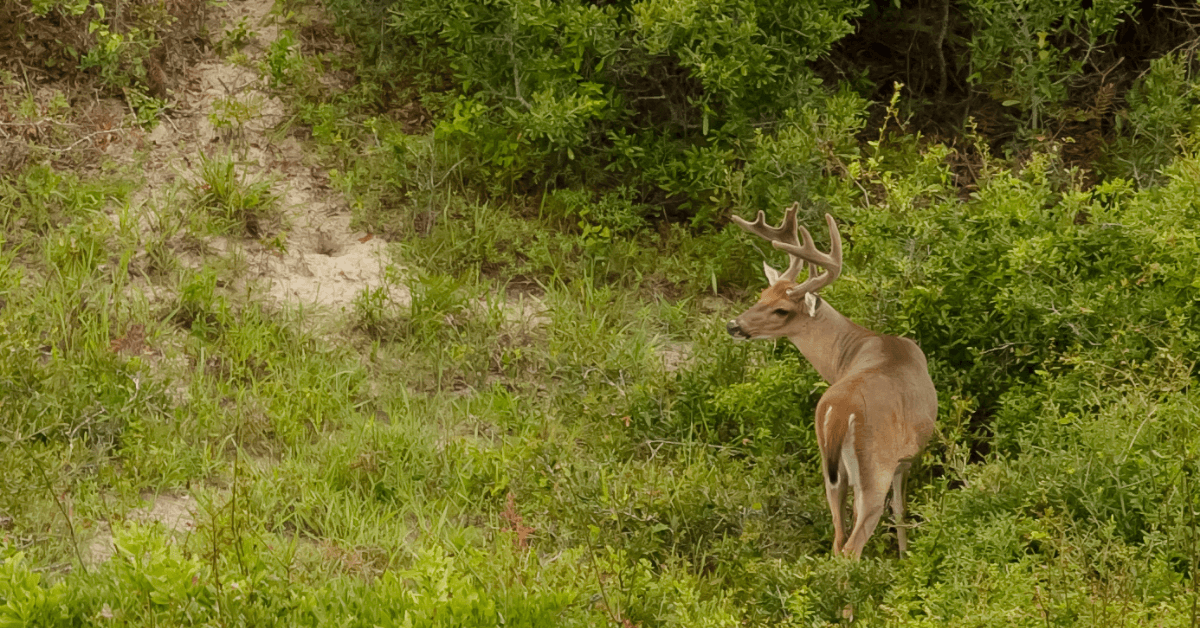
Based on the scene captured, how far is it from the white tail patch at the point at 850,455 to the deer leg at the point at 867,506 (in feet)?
0.14

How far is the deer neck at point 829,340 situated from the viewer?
19.1 feet

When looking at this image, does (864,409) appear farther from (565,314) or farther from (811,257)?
(565,314)

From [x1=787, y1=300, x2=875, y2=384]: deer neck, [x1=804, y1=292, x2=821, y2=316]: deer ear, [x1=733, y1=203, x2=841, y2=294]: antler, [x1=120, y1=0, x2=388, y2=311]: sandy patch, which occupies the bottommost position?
[x1=120, y1=0, x2=388, y2=311]: sandy patch

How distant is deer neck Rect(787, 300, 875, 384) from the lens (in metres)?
5.82

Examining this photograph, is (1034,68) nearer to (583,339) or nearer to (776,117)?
(776,117)

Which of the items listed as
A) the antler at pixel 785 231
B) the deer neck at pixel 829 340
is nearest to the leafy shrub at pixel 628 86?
the antler at pixel 785 231

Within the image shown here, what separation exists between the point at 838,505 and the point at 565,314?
9.55 ft

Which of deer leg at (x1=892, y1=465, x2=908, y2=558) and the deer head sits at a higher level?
the deer head

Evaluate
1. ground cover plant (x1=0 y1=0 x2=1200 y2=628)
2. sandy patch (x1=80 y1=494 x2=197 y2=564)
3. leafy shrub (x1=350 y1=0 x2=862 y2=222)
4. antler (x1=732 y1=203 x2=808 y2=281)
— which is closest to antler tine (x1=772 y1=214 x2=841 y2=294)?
antler (x1=732 y1=203 x2=808 y2=281)

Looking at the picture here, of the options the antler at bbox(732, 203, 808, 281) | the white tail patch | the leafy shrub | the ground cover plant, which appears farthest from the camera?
the leafy shrub

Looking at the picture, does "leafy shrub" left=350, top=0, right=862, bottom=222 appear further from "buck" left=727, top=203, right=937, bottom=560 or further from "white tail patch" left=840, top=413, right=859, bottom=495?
"white tail patch" left=840, top=413, right=859, bottom=495

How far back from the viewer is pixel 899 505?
5.43 m

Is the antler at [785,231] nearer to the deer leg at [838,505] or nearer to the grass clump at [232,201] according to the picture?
the deer leg at [838,505]

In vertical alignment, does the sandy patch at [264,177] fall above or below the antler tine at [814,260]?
below
